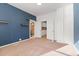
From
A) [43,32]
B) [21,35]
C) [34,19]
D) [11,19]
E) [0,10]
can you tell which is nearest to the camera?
[0,10]

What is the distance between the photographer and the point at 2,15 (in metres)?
4.65

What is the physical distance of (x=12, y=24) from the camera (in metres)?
5.36

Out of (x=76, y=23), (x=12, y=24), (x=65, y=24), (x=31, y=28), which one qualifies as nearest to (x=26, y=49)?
(x=12, y=24)

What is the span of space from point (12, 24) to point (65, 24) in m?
3.19

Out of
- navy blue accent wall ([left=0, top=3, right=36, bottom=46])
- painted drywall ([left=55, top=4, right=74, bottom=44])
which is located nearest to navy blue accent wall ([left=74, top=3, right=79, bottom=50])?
painted drywall ([left=55, top=4, right=74, bottom=44])

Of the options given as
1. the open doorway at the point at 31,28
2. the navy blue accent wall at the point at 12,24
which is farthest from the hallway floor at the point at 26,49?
the open doorway at the point at 31,28

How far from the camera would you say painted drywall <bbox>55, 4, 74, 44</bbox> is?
4984mm

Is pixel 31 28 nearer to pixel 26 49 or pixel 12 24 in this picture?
pixel 12 24

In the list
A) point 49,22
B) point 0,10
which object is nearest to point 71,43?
point 49,22

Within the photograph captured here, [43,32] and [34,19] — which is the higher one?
[34,19]

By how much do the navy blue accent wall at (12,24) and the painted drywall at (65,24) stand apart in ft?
8.07

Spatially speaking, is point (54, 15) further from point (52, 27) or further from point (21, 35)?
point (21, 35)

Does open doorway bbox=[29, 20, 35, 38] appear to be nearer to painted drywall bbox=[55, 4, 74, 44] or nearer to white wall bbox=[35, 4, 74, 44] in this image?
white wall bbox=[35, 4, 74, 44]

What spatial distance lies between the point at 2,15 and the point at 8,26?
70 cm
